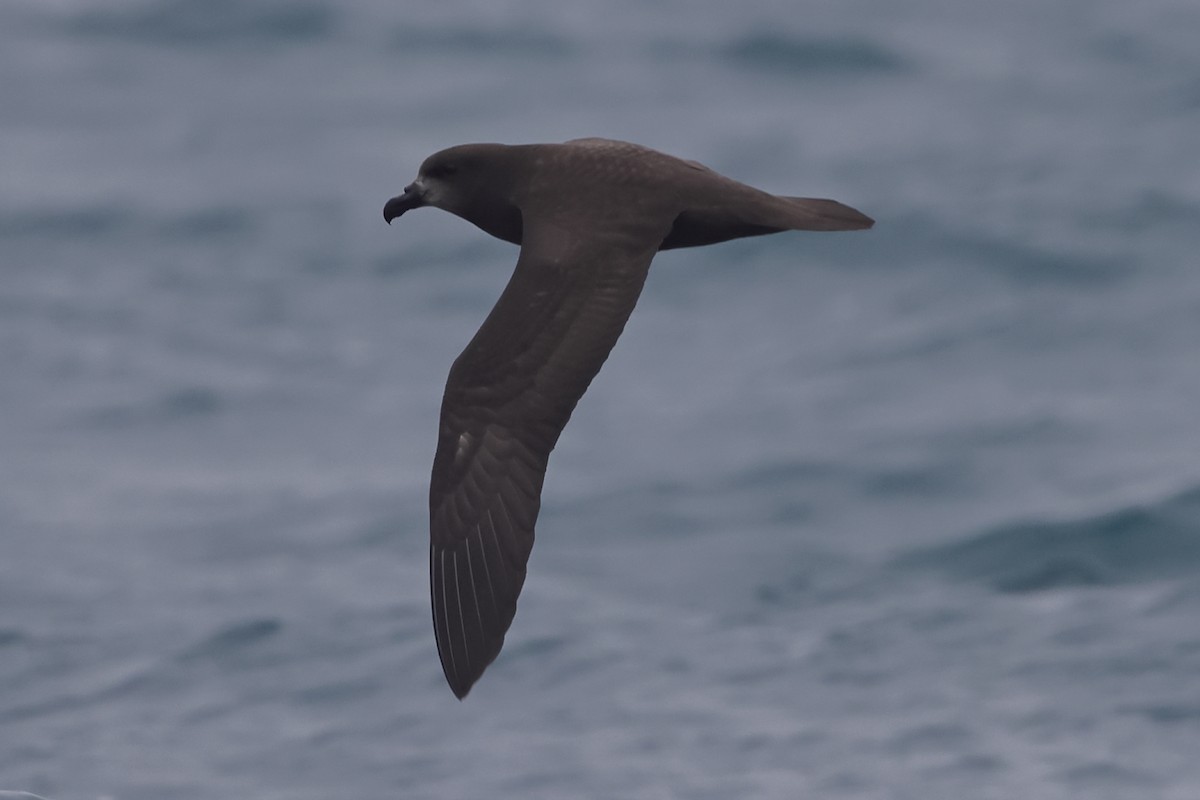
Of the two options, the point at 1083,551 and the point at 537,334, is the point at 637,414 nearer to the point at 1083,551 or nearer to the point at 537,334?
the point at 1083,551

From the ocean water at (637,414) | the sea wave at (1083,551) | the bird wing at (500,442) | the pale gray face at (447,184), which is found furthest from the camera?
the sea wave at (1083,551)

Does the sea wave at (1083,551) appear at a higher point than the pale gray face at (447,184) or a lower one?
lower

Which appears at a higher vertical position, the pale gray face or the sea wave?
the pale gray face

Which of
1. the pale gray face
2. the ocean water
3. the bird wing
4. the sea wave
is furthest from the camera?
the sea wave

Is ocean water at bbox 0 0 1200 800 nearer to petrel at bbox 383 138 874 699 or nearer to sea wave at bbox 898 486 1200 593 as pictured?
sea wave at bbox 898 486 1200 593

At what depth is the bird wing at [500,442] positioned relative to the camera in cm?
773

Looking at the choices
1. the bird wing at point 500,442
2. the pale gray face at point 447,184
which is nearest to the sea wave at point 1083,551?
the pale gray face at point 447,184

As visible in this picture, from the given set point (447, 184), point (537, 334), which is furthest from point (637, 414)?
point (537, 334)

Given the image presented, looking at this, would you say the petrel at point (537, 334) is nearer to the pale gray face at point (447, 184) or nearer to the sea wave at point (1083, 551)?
the pale gray face at point (447, 184)

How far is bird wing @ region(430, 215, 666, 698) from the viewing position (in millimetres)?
7730

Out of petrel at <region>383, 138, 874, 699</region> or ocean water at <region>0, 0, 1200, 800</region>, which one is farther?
ocean water at <region>0, 0, 1200, 800</region>

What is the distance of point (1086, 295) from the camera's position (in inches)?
606

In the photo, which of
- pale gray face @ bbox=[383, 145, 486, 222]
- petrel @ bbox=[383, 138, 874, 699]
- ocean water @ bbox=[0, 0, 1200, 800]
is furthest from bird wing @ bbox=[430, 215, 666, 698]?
ocean water @ bbox=[0, 0, 1200, 800]

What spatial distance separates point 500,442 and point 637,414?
22.5 ft
